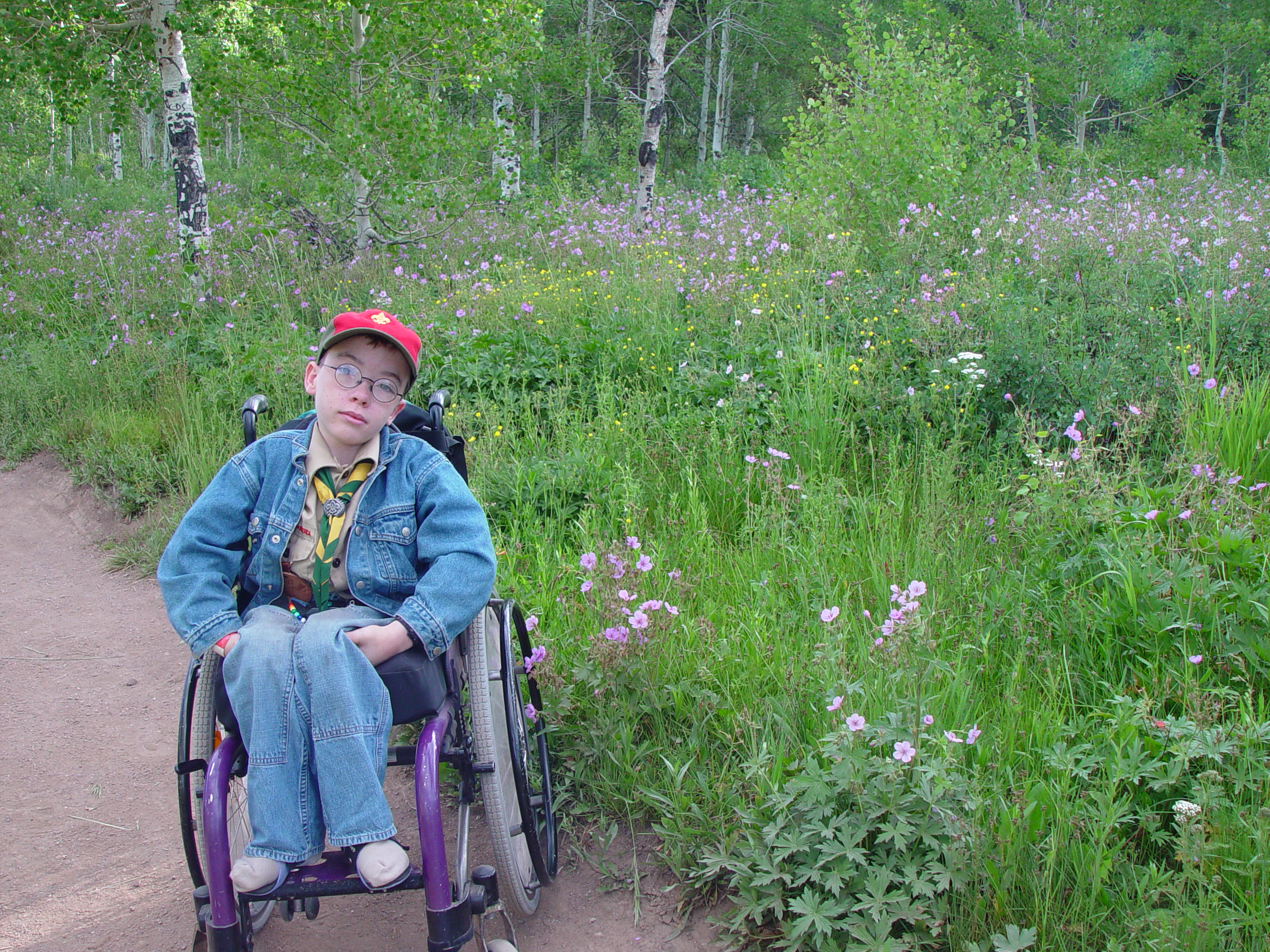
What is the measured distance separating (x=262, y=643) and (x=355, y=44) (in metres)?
7.99

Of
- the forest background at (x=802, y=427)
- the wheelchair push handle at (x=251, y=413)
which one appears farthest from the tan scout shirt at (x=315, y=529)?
the forest background at (x=802, y=427)

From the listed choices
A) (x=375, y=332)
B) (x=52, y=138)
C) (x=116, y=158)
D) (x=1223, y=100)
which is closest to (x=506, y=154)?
(x=375, y=332)

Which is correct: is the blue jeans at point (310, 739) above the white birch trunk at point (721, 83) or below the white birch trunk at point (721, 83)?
below

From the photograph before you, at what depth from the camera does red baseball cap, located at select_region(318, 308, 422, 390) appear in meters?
2.33

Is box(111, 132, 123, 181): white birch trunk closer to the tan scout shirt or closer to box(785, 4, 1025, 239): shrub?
box(785, 4, 1025, 239): shrub

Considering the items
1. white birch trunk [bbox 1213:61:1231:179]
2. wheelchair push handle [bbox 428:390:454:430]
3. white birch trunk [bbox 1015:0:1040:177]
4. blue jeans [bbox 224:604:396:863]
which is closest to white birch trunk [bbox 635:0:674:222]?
white birch trunk [bbox 1015:0:1040:177]

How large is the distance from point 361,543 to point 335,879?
79 centimetres

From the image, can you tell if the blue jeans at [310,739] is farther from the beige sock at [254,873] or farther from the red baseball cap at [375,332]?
the red baseball cap at [375,332]

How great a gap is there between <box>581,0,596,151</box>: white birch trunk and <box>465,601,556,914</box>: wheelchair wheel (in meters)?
17.3

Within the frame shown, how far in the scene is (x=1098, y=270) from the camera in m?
5.75

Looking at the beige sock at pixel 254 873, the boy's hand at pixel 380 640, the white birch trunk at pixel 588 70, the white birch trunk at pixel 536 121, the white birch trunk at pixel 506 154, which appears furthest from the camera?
the white birch trunk at pixel 536 121

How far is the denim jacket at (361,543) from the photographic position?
2172mm

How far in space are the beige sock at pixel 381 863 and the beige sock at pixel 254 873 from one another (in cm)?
18

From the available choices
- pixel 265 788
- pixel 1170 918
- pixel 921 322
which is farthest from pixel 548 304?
pixel 1170 918
